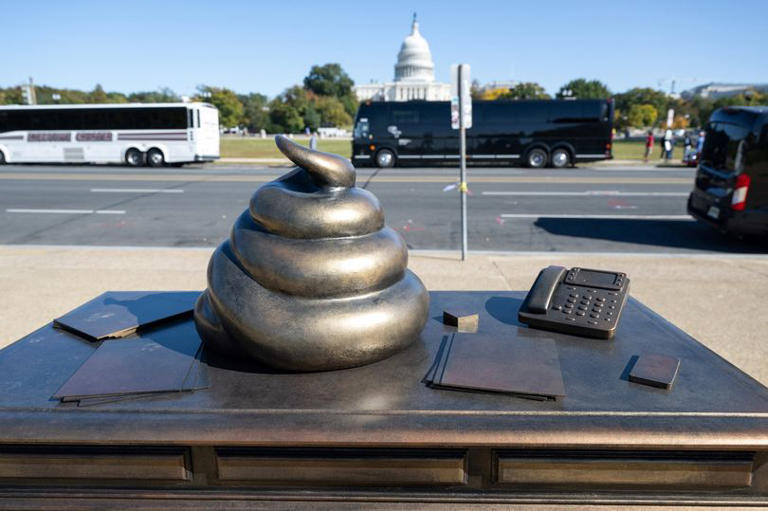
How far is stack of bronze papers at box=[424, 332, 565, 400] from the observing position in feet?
7.30

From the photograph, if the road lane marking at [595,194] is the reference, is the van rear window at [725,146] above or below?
above

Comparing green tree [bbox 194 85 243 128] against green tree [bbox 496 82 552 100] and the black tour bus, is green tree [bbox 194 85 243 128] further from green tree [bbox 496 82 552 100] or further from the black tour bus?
the black tour bus

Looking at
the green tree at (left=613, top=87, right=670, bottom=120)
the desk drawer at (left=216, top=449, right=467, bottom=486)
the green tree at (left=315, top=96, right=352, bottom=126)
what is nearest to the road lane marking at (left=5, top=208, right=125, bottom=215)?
the desk drawer at (left=216, top=449, right=467, bottom=486)

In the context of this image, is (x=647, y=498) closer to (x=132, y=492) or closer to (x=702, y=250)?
(x=132, y=492)

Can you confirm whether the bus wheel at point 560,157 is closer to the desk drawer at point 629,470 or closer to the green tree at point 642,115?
the desk drawer at point 629,470

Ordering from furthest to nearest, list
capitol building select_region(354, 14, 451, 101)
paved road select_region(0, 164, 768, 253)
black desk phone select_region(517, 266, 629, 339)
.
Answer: capitol building select_region(354, 14, 451, 101), paved road select_region(0, 164, 768, 253), black desk phone select_region(517, 266, 629, 339)

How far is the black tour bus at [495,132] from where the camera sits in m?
23.6

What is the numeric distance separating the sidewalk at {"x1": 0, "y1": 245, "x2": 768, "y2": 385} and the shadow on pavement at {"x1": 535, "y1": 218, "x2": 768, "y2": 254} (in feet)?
5.24

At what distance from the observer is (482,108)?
23.8 m

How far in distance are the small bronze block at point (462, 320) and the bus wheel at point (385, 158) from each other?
72.2 feet

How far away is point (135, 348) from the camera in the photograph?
8.61 ft

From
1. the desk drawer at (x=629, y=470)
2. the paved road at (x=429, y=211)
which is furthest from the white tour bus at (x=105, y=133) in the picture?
the desk drawer at (x=629, y=470)

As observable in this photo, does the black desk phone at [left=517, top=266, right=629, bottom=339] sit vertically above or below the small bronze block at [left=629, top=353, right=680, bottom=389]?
above

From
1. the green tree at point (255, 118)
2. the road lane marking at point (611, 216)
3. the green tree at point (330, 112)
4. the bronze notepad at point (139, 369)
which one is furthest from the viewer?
the green tree at point (330, 112)
